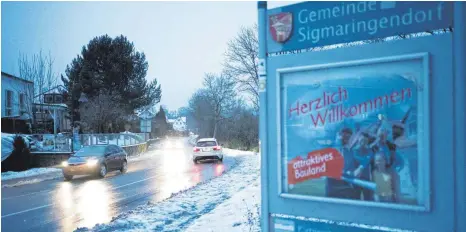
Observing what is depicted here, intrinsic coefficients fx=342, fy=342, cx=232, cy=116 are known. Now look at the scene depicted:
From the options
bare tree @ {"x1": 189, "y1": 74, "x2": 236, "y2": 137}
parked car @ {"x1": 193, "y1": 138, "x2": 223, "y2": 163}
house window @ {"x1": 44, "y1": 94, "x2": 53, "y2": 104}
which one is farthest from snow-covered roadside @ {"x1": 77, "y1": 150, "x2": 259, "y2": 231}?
bare tree @ {"x1": 189, "y1": 74, "x2": 236, "y2": 137}

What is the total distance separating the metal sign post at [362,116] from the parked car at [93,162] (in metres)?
14.5

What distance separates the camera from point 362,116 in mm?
2617

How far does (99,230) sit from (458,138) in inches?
249

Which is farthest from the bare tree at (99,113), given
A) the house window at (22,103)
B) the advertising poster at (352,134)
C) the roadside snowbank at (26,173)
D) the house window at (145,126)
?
the advertising poster at (352,134)

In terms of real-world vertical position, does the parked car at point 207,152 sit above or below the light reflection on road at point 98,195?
above

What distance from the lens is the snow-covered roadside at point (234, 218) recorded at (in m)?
5.76

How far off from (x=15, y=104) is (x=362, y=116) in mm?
37138

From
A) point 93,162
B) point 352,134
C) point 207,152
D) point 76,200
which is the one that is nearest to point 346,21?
point 352,134

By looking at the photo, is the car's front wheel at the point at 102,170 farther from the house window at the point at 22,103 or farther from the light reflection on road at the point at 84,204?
the house window at the point at 22,103

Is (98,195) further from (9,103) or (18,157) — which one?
(9,103)

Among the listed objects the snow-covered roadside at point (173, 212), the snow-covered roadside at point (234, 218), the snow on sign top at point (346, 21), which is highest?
the snow on sign top at point (346, 21)

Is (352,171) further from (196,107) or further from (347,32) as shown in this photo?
(196,107)

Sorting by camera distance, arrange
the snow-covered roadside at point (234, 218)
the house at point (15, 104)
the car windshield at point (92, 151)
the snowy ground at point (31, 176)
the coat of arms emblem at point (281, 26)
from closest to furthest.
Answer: the coat of arms emblem at point (281, 26) → the snow-covered roadside at point (234, 218) → the snowy ground at point (31, 176) → the car windshield at point (92, 151) → the house at point (15, 104)

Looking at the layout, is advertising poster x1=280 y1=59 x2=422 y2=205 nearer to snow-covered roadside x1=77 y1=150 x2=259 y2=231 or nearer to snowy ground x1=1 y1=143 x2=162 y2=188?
snow-covered roadside x1=77 y1=150 x2=259 y2=231
